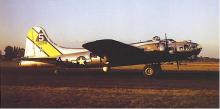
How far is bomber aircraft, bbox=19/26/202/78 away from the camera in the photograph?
22547 millimetres

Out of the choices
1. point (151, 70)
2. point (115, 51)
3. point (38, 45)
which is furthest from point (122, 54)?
point (38, 45)

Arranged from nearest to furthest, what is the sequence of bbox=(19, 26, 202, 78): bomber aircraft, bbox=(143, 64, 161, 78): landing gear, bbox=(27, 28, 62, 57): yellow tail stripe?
1. bbox=(19, 26, 202, 78): bomber aircraft
2. bbox=(143, 64, 161, 78): landing gear
3. bbox=(27, 28, 62, 57): yellow tail stripe

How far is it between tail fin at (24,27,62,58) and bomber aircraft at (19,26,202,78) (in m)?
0.09

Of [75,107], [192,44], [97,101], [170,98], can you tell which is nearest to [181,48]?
[192,44]

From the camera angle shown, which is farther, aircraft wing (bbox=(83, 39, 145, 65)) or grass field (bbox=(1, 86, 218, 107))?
aircraft wing (bbox=(83, 39, 145, 65))

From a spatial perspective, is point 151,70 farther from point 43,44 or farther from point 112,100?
point 112,100

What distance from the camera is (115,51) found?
23.6 meters

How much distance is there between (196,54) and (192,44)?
3.13ft

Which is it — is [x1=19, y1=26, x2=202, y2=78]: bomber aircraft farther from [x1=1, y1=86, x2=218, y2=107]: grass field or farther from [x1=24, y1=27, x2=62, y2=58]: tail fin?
[x1=1, y1=86, x2=218, y2=107]: grass field

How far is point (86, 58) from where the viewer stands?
1000 inches

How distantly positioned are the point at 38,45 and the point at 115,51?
853 cm

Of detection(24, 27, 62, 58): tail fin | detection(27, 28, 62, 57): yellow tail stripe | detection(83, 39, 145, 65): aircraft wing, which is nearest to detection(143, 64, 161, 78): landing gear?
detection(83, 39, 145, 65): aircraft wing

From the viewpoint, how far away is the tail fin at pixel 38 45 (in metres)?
28.0

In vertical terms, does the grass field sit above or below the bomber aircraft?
below
